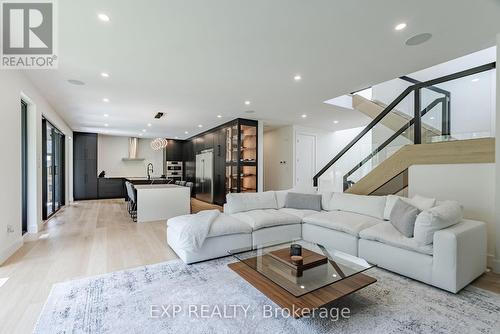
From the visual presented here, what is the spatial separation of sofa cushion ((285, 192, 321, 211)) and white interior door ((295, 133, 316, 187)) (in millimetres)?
3441

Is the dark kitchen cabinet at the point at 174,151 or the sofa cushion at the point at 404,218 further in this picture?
the dark kitchen cabinet at the point at 174,151

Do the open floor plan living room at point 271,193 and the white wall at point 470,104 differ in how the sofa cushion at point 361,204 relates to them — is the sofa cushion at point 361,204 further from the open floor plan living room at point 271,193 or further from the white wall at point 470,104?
the white wall at point 470,104

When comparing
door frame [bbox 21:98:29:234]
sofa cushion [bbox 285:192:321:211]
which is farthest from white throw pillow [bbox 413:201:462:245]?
door frame [bbox 21:98:29:234]

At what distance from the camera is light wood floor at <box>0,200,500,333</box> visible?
2.11 m

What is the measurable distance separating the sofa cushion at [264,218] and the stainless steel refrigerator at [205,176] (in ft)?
15.3

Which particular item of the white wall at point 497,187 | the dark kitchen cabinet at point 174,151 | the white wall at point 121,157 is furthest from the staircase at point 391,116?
the white wall at point 121,157

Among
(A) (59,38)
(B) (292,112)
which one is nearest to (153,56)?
(A) (59,38)

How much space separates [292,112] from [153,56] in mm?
3918

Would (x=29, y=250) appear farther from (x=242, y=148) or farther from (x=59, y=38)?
(x=242, y=148)

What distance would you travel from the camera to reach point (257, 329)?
1.78 meters

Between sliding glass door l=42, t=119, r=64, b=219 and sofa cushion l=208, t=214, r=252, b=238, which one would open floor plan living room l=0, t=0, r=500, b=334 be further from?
sliding glass door l=42, t=119, r=64, b=219

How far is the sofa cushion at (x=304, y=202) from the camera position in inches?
169

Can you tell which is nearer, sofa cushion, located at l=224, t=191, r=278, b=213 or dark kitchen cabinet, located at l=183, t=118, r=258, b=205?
sofa cushion, located at l=224, t=191, r=278, b=213

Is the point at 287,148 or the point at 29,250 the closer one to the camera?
the point at 29,250
